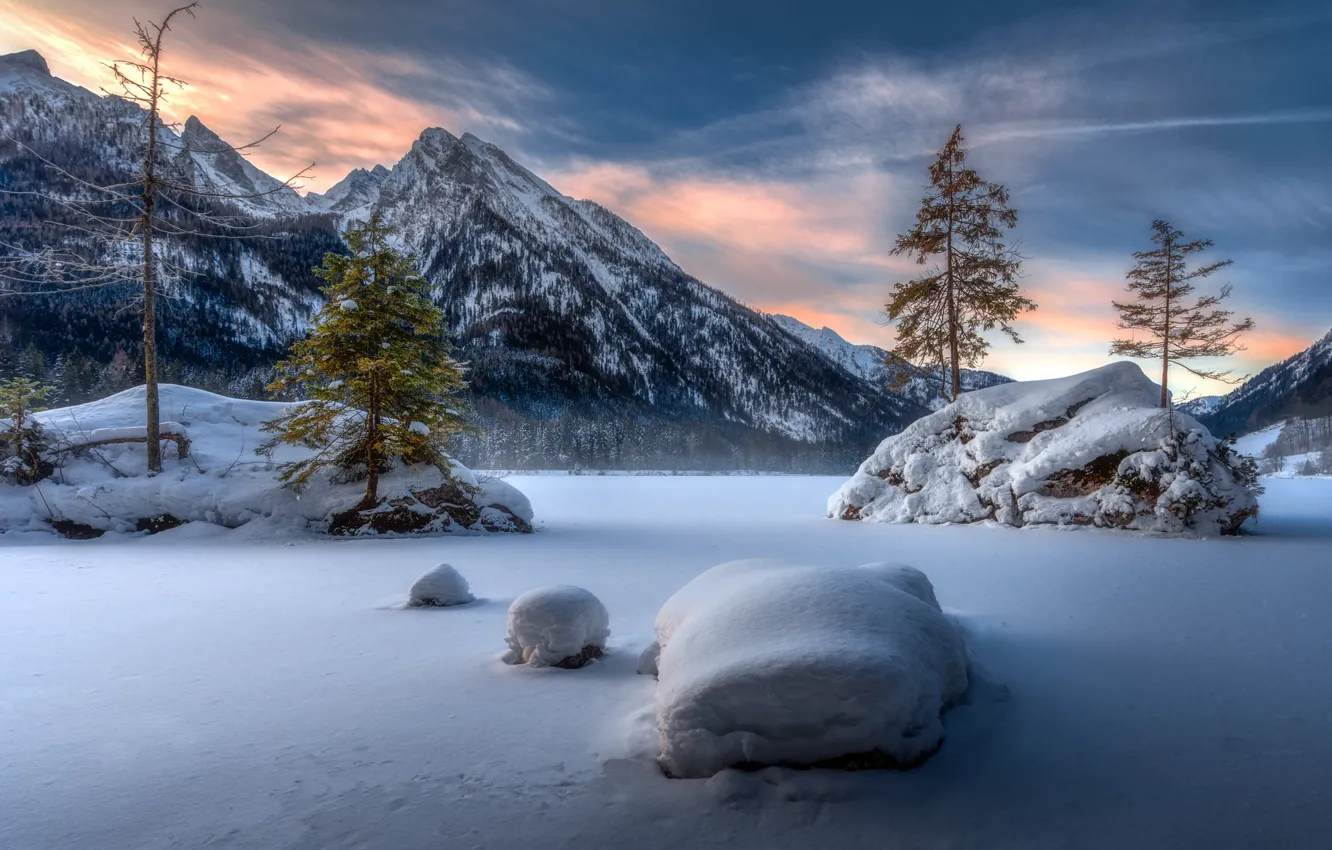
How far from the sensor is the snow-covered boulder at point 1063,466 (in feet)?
34.7

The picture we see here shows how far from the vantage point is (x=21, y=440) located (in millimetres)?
10852

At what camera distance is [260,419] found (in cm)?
1291

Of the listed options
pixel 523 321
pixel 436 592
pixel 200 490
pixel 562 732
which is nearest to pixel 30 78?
pixel 523 321

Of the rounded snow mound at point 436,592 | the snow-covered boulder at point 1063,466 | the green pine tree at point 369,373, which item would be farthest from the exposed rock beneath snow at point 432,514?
the snow-covered boulder at point 1063,466

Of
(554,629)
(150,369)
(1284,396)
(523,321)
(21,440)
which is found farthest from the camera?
(523,321)

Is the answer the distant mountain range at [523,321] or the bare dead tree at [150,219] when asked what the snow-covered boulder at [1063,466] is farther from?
the distant mountain range at [523,321]

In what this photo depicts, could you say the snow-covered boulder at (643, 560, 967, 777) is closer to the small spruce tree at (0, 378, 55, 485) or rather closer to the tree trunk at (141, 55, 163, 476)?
the tree trunk at (141, 55, 163, 476)

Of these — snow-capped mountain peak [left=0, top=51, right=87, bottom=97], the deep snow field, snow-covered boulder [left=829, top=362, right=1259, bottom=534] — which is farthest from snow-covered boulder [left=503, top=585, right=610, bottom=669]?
snow-capped mountain peak [left=0, top=51, right=87, bottom=97]

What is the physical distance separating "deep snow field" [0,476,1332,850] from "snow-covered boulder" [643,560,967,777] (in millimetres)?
98

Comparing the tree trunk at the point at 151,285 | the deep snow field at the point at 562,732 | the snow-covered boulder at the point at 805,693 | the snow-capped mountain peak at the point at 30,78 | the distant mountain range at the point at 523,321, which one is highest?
the snow-capped mountain peak at the point at 30,78

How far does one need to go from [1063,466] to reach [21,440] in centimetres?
1989

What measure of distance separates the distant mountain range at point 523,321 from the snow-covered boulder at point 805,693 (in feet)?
210

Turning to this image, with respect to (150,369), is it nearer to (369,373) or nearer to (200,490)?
(200,490)

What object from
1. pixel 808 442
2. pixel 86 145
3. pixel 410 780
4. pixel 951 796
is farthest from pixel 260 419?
pixel 86 145
